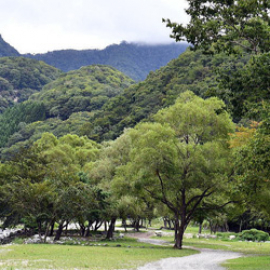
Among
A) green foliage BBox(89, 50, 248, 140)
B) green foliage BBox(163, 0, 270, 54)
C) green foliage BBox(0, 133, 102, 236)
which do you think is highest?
green foliage BBox(89, 50, 248, 140)

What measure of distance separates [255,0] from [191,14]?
3438 millimetres

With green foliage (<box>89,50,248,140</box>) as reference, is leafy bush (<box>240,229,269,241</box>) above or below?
below

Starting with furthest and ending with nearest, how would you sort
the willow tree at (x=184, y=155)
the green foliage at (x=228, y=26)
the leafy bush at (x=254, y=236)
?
the leafy bush at (x=254, y=236), the willow tree at (x=184, y=155), the green foliage at (x=228, y=26)

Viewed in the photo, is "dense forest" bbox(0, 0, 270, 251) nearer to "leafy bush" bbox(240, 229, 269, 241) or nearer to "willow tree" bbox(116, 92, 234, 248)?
"willow tree" bbox(116, 92, 234, 248)

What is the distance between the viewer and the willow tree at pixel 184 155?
105 feet

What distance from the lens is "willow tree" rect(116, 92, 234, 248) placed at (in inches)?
1254

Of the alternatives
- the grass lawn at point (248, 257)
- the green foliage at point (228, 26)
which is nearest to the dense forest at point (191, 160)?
the green foliage at point (228, 26)

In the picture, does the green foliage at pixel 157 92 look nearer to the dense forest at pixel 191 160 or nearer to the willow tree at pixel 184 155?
the dense forest at pixel 191 160

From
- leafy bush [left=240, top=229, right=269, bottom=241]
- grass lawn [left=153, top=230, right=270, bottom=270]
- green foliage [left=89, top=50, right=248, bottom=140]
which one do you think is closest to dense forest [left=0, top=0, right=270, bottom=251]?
grass lawn [left=153, top=230, right=270, bottom=270]

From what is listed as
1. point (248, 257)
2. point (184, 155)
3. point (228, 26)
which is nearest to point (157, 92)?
point (184, 155)

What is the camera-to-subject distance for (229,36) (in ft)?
61.5

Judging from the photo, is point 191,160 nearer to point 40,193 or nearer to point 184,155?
point 184,155

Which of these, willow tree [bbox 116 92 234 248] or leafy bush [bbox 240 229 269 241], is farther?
leafy bush [bbox 240 229 269 241]

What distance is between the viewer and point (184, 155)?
109 ft
